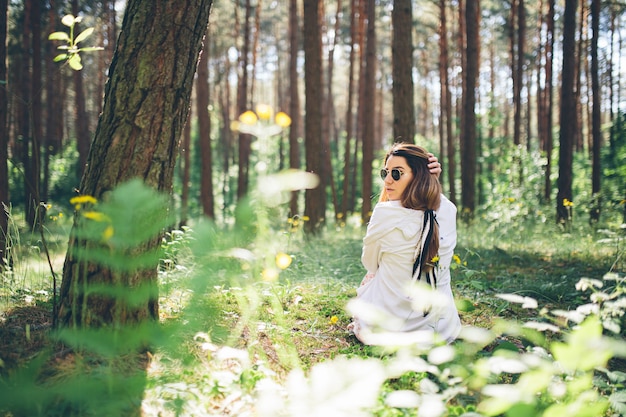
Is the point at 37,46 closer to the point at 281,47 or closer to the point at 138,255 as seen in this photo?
the point at 138,255

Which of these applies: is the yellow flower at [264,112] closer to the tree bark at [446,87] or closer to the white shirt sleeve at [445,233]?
the white shirt sleeve at [445,233]

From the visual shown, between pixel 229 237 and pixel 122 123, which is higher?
pixel 122 123

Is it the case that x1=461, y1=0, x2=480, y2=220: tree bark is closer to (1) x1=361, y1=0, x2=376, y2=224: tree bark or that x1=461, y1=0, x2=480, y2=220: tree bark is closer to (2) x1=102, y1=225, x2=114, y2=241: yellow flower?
(1) x1=361, y1=0, x2=376, y2=224: tree bark

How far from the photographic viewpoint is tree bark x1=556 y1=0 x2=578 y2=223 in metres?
8.28

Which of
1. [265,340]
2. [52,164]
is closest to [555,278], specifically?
[265,340]

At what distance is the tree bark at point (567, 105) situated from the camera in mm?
8281

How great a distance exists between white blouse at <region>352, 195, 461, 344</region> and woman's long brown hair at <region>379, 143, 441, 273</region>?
0.06m

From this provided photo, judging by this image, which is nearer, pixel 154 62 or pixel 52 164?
pixel 154 62

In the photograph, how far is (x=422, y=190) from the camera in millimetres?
3215

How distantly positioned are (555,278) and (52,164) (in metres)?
17.5

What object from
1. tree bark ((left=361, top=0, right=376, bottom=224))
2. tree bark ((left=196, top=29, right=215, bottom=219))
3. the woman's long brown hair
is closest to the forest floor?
the woman's long brown hair

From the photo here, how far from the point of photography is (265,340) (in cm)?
295

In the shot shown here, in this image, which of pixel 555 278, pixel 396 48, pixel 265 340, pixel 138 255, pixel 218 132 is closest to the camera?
pixel 138 255

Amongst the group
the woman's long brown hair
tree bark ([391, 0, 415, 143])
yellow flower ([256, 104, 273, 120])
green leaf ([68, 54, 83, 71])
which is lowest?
the woman's long brown hair
